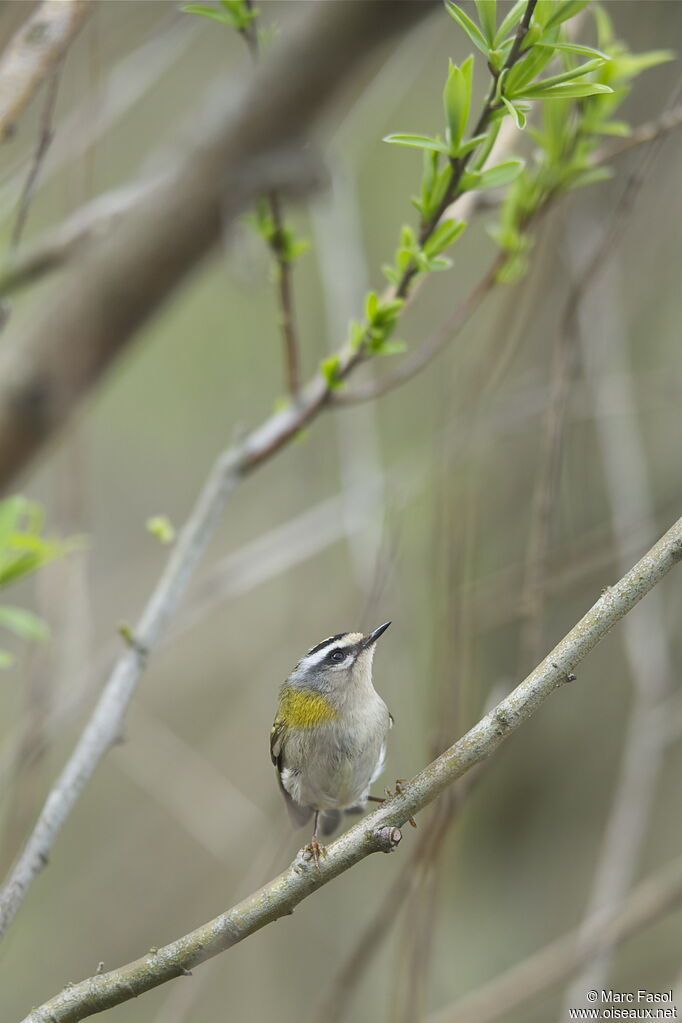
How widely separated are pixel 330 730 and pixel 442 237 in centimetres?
85

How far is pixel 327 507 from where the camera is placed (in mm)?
2918

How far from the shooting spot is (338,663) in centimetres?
176

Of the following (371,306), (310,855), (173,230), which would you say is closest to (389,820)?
(310,855)

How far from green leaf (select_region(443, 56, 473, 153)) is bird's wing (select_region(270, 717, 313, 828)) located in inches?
41.2

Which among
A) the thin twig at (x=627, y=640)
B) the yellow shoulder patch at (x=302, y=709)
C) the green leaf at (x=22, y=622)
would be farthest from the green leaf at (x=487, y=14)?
the thin twig at (x=627, y=640)

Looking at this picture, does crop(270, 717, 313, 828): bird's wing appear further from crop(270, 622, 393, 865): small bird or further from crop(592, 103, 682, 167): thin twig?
crop(592, 103, 682, 167): thin twig

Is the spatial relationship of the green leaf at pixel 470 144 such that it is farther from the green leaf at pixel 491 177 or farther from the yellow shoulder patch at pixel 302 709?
the yellow shoulder patch at pixel 302 709

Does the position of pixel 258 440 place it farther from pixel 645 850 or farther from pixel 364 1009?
pixel 364 1009

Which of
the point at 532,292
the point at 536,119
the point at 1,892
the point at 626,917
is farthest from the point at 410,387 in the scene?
the point at 1,892

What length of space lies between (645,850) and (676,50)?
10.6 feet

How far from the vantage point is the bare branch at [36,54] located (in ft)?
4.92

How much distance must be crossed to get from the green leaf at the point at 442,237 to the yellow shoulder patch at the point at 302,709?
2.67 feet

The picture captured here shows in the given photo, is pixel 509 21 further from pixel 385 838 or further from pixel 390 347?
pixel 385 838

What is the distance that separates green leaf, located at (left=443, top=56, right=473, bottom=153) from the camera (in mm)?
1399
